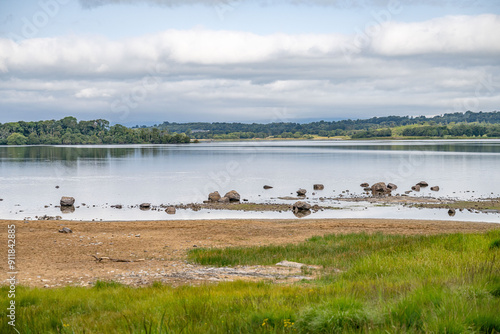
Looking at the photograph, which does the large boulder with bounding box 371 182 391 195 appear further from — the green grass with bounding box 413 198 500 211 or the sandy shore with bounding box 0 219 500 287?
the sandy shore with bounding box 0 219 500 287

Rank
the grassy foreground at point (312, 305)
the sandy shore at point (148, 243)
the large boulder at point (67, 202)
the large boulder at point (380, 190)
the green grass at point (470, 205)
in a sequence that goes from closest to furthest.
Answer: the grassy foreground at point (312, 305)
the sandy shore at point (148, 243)
the green grass at point (470, 205)
the large boulder at point (67, 202)
the large boulder at point (380, 190)

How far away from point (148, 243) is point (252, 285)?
12.1m

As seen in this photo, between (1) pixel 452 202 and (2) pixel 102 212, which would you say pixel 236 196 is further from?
(1) pixel 452 202

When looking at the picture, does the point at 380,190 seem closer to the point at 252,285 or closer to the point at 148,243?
the point at 148,243

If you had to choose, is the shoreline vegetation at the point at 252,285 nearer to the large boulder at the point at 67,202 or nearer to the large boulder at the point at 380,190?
the large boulder at the point at 67,202

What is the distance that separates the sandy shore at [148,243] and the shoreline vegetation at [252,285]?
2.7 inches

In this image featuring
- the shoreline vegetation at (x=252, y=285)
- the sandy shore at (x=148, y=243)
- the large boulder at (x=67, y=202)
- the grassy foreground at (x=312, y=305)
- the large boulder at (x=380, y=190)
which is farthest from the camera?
the large boulder at (x=380, y=190)

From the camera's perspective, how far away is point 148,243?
22266 millimetres

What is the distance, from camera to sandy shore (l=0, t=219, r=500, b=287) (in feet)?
46.8

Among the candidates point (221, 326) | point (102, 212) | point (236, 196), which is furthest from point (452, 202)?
point (221, 326)

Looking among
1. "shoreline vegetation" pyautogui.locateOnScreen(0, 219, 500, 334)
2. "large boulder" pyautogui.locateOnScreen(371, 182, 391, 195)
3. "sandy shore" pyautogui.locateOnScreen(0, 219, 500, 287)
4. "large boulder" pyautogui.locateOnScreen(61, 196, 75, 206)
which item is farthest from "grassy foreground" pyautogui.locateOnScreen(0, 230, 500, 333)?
"large boulder" pyautogui.locateOnScreen(371, 182, 391, 195)

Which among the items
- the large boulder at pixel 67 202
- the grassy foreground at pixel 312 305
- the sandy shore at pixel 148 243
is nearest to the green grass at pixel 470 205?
the sandy shore at pixel 148 243

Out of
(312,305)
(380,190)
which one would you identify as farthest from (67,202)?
(312,305)

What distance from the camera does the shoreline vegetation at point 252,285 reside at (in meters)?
6.71
